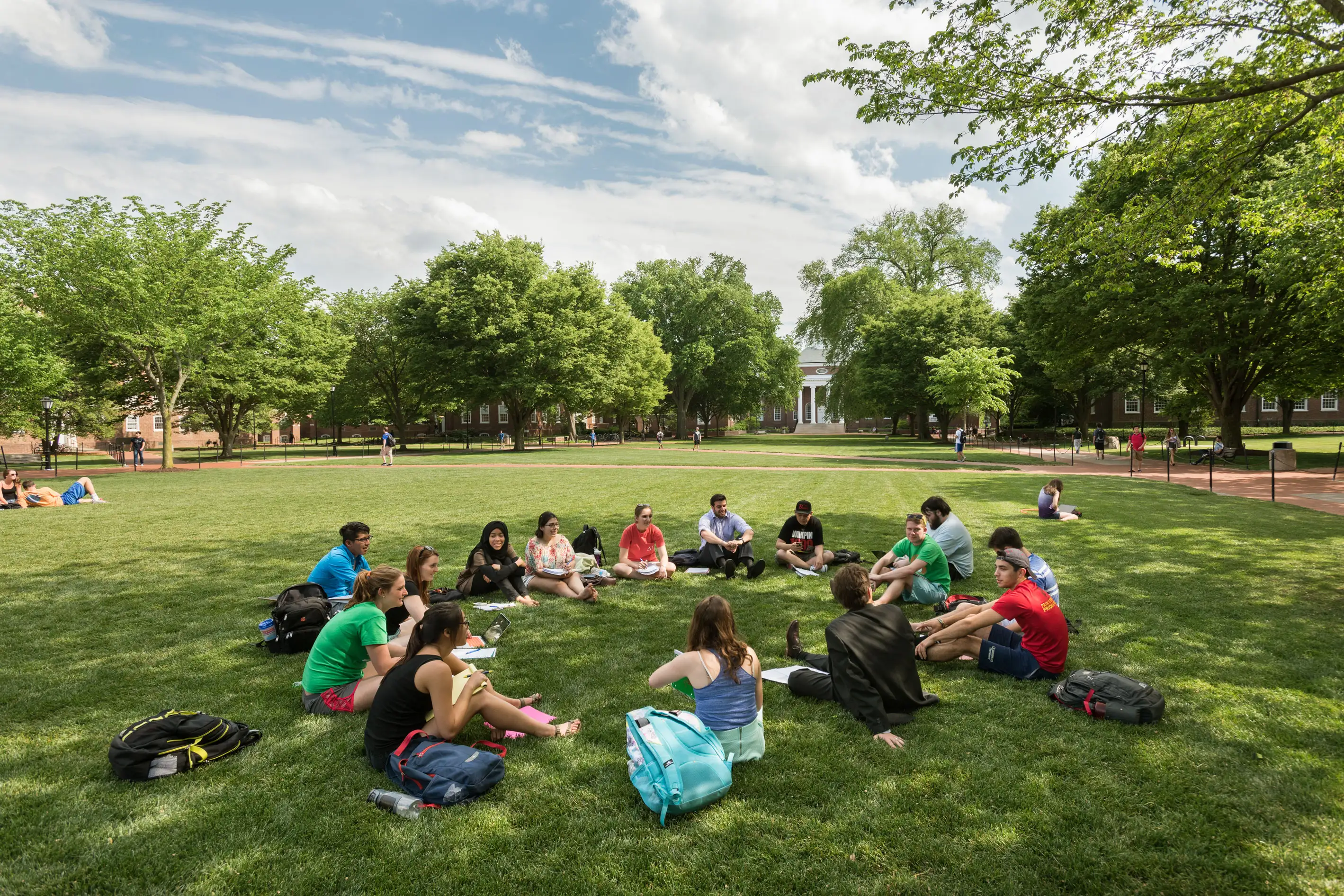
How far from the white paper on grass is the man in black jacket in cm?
45

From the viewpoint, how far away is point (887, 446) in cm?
5112

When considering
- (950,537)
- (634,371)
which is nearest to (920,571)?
(950,537)

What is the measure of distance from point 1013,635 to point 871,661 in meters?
1.90

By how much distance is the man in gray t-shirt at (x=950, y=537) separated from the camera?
8836mm

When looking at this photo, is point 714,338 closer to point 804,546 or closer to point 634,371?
point 634,371

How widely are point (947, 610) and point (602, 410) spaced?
5603 cm

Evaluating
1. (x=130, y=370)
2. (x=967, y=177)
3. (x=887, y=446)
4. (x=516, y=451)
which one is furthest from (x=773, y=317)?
(x=967, y=177)

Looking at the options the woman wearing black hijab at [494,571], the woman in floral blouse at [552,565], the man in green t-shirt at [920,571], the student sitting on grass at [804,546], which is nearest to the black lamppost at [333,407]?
the woman wearing black hijab at [494,571]

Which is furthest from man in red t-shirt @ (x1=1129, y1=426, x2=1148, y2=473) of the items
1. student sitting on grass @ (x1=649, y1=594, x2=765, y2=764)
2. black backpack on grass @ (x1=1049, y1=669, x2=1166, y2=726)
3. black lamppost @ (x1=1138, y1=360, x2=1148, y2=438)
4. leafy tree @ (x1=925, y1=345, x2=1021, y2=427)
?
student sitting on grass @ (x1=649, y1=594, x2=765, y2=764)

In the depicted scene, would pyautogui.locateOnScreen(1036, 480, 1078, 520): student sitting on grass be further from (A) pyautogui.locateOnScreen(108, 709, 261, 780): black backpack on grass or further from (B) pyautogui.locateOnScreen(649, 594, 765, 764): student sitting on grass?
(A) pyautogui.locateOnScreen(108, 709, 261, 780): black backpack on grass

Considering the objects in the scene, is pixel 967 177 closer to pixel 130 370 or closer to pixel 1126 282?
pixel 1126 282

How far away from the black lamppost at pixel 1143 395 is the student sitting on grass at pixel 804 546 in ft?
114

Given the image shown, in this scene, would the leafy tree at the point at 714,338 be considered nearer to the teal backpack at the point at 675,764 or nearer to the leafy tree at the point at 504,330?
the leafy tree at the point at 504,330

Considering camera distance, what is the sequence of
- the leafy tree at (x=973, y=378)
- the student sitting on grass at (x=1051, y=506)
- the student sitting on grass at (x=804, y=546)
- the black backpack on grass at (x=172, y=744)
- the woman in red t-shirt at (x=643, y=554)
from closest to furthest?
the black backpack on grass at (x=172, y=744) < the woman in red t-shirt at (x=643, y=554) < the student sitting on grass at (x=804, y=546) < the student sitting on grass at (x=1051, y=506) < the leafy tree at (x=973, y=378)
